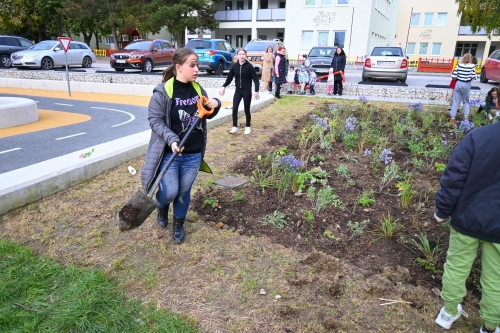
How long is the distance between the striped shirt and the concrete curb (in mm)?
7131

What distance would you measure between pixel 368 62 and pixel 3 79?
15.9 metres

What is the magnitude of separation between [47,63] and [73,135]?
46.9ft

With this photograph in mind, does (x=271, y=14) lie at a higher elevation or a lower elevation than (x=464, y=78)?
higher

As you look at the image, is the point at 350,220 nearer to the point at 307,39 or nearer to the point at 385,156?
the point at 385,156

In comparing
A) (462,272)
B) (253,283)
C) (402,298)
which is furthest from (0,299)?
(462,272)

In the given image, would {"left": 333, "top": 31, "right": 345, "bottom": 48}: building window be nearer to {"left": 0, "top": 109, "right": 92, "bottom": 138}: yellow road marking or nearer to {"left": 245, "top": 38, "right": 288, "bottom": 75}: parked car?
{"left": 245, "top": 38, "right": 288, "bottom": 75}: parked car

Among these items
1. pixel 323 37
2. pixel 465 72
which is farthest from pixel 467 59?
pixel 323 37

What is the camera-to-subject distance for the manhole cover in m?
4.46

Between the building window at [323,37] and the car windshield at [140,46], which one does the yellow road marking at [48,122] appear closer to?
the car windshield at [140,46]

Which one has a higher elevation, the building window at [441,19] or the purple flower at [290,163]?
the building window at [441,19]

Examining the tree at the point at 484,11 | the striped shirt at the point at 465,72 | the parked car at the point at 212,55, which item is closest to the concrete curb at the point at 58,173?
the striped shirt at the point at 465,72

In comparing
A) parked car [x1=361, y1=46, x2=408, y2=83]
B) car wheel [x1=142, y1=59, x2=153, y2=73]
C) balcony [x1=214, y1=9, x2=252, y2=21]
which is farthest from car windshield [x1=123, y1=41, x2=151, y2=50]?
balcony [x1=214, y1=9, x2=252, y2=21]

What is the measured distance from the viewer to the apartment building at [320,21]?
91.6 ft

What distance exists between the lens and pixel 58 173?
415cm
